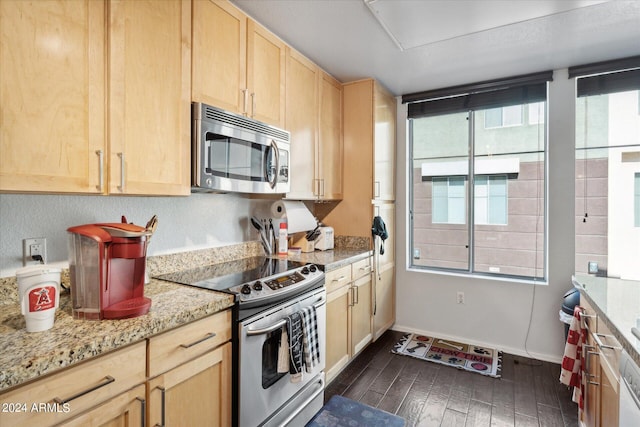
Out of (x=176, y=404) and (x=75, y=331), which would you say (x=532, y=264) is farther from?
(x=75, y=331)

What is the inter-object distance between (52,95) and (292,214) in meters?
1.66

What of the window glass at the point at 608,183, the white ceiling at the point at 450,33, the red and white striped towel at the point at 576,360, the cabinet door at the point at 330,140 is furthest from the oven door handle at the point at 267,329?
the window glass at the point at 608,183

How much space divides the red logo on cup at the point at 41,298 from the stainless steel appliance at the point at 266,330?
2.07ft

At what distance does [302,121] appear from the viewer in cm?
253

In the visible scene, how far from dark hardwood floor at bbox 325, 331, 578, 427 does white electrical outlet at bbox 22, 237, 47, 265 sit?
188cm

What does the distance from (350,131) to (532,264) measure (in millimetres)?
2094

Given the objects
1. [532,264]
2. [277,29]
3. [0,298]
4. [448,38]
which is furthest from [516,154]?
[0,298]

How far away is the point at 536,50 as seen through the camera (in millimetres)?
2438

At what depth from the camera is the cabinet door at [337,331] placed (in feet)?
7.65

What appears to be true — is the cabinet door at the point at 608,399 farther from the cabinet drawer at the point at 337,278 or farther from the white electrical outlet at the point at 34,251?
the white electrical outlet at the point at 34,251

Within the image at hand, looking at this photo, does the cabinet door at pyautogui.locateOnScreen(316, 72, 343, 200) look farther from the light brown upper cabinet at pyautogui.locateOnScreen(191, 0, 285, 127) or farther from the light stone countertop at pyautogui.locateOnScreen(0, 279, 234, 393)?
the light stone countertop at pyautogui.locateOnScreen(0, 279, 234, 393)

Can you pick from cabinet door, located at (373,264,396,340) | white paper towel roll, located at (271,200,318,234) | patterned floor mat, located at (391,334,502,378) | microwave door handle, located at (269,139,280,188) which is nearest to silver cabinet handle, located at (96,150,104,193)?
microwave door handle, located at (269,139,280,188)

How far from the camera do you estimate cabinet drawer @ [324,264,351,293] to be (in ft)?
7.51

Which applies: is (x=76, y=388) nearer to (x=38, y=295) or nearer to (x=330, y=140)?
(x=38, y=295)
